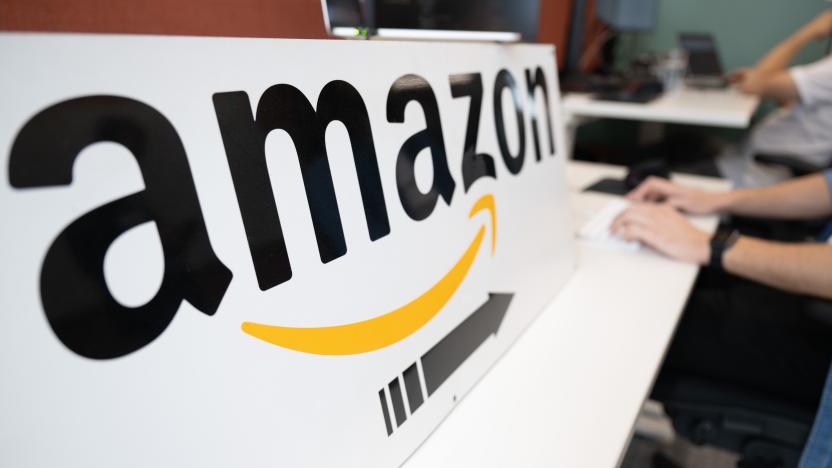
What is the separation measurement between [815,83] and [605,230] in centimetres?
149

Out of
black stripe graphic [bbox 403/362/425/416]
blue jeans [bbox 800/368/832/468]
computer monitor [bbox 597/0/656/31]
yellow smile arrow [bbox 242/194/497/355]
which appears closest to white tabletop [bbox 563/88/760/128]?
computer monitor [bbox 597/0/656/31]

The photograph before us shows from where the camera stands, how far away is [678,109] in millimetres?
2020

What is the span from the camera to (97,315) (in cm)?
28

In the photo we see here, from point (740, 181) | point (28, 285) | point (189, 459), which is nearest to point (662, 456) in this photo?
point (740, 181)

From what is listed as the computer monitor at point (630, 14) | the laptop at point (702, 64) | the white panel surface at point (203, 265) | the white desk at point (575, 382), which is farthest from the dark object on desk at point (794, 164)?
the white panel surface at point (203, 265)

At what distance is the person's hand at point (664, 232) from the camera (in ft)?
2.79

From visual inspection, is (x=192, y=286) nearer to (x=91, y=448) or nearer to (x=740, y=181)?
(x=91, y=448)

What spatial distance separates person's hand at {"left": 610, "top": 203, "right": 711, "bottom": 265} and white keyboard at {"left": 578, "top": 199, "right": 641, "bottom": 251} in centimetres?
1

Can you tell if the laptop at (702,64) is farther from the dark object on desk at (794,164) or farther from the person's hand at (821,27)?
the dark object on desk at (794,164)

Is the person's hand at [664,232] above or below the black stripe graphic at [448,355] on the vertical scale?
below

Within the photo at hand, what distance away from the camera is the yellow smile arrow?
0.37 m

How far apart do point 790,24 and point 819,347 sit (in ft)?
9.67

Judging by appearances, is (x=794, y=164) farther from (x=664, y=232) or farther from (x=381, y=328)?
(x=381, y=328)

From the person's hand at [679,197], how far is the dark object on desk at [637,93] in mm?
1182
